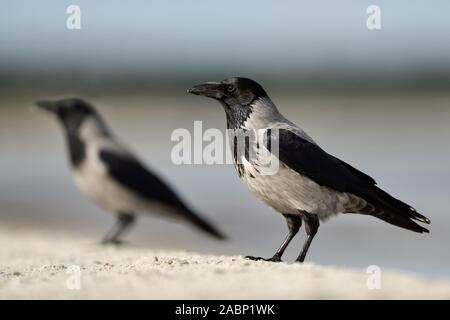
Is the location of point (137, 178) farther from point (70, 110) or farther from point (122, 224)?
point (70, 110)

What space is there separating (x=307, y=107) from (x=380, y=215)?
86.7ft

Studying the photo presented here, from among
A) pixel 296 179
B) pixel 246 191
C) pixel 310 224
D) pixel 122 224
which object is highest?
pixel 296 179

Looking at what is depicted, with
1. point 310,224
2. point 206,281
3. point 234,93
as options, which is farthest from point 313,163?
point 206,281

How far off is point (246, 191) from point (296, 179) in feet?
33.7

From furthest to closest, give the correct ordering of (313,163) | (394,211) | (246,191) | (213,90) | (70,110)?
(246,191)
(70,110)
(213,90)
(394,211)
(313,163)

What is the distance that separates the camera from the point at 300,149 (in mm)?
7883

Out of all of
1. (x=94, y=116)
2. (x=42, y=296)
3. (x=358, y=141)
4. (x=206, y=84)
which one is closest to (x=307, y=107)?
(x=358, y=141)

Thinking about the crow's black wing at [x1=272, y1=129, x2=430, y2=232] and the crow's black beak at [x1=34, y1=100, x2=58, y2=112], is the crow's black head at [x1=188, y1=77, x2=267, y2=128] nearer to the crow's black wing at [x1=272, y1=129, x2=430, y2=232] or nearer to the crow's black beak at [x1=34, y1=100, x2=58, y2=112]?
the crow's black wing at [x1=272, y1=129, x2=430, y2=232]

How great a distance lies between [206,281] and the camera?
262 inches

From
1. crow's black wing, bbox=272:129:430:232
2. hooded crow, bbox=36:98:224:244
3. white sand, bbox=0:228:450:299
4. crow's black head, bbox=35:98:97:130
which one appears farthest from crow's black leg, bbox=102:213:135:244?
crow's black wing, bbox=272:129:430:232

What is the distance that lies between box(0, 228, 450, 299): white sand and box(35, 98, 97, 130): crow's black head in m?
5.75

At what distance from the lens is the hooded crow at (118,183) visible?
12906 mm

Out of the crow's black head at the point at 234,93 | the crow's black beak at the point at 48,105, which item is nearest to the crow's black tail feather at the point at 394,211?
the crow's black head at the point at 234,93

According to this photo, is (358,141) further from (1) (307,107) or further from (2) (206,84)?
(2) (206,84)
